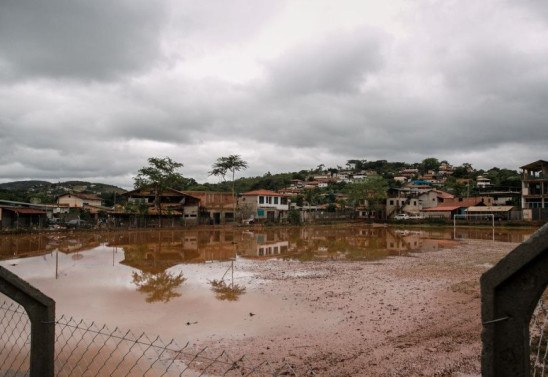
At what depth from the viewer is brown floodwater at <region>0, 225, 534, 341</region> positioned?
11.5 metres

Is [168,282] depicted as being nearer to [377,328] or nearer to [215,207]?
[377,328]

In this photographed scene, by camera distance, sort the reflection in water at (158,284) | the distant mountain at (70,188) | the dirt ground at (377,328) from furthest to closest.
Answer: the distant mountain at (70,188) → the reflection in water at (158,284) → the dirt ground at (377,328)

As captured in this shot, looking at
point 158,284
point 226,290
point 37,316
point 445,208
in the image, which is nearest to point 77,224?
point 158,284

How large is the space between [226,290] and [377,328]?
755 centimetres

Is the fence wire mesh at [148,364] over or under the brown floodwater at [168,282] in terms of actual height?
over

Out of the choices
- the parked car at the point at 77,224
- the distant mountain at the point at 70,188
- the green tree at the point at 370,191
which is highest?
the distant mountain at the point at 70,188

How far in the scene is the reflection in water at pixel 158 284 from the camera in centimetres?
1507

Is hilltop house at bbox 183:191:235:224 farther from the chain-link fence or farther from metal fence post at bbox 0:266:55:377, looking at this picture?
metal fence post at bbox 0:266:55:377

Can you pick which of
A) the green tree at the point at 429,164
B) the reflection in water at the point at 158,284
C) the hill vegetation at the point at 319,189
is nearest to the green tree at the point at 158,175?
the hill vegetation at the point at 319,189

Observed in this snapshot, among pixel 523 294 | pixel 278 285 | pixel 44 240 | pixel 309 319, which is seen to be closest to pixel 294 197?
pixel 44 240

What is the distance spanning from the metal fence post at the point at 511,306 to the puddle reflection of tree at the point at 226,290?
13.1 meters

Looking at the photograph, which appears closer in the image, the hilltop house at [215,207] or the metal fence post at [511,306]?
the metal fence post at [511,306]

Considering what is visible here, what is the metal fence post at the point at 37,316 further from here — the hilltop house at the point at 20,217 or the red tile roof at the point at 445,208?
the red tile roof at the point at 445,208

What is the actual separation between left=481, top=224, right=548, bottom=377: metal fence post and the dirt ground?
10.1 feet
